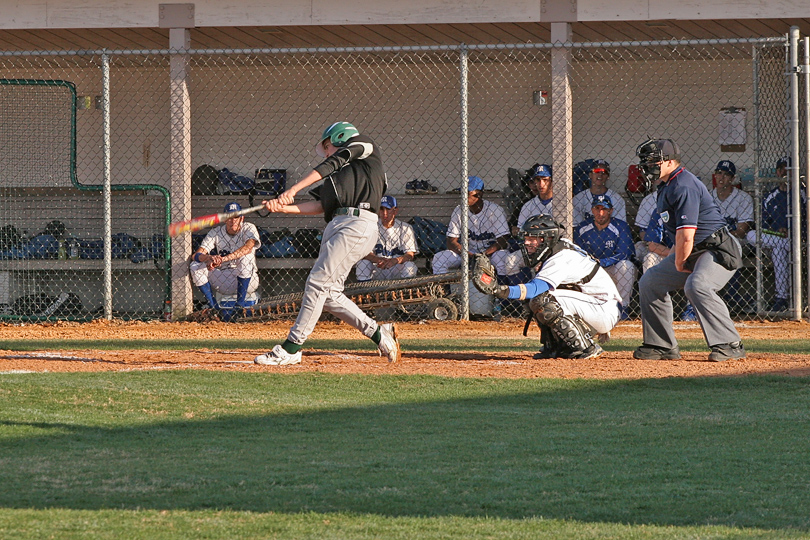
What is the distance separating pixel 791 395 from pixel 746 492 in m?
2.72

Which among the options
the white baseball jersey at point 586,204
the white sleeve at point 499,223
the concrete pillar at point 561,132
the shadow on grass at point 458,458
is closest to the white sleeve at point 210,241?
the white sleeve at point 499,223

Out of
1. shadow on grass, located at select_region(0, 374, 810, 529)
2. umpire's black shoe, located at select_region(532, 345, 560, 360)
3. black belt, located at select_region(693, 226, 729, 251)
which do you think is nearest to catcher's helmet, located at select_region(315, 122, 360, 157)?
shadow on grass, located at select_region(0, 374, 810, 529)

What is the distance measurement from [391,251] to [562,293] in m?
4.70

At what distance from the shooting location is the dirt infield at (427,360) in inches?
295

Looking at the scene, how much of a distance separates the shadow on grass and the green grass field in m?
0.01

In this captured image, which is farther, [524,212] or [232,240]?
[232,240]

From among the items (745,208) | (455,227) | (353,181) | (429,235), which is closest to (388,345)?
(353,181)

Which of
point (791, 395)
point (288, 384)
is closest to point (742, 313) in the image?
point (791, 395)

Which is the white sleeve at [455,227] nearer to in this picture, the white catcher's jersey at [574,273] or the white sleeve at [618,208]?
the white sleeve at [618,208]

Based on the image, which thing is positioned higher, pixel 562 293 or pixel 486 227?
pixel 486 227

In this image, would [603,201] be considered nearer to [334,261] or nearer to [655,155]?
[655,155]

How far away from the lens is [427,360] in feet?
27.1

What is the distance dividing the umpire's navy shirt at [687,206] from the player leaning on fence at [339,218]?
2.12 meters

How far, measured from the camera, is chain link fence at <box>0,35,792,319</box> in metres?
12.4
